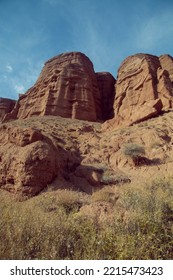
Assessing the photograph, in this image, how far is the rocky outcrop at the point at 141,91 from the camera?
20.4m

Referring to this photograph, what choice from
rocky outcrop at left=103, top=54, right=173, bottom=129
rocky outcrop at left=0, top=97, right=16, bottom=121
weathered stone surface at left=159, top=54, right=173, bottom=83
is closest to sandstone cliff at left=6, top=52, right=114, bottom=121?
rocky outcrop at left=103, top=54, right=173, bottom=129

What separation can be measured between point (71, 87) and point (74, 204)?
26892 mm

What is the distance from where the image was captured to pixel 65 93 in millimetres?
31469

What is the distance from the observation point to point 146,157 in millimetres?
13375

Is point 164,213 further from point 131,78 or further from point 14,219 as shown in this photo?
point 131,78

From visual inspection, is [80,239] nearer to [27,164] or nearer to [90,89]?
[27,164]

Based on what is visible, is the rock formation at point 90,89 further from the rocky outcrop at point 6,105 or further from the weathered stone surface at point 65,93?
the rocky outcrop at point 6,105

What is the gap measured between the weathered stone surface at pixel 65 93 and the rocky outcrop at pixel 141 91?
Result: 4172 mm

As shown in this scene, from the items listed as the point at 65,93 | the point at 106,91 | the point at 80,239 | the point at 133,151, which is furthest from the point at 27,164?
the point at 106,91

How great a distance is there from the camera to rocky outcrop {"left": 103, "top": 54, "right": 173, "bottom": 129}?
20.4 m

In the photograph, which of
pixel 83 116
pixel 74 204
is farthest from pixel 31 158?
pixel 83 116

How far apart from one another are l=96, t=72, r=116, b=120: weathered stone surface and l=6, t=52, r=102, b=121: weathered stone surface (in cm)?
146

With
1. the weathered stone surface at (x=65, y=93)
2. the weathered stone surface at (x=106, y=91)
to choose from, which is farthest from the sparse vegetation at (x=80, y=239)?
the weathered stone surface at (x=106, y=91)

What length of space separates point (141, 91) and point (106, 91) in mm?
12500
